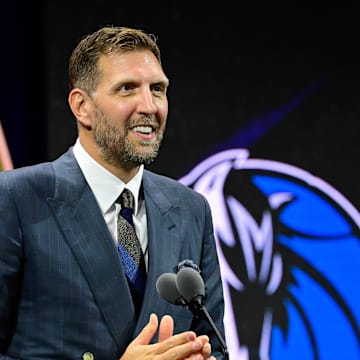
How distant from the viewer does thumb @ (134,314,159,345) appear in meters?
1.86

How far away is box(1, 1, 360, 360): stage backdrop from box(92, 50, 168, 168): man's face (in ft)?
5.03

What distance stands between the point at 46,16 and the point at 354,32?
4.41 ft

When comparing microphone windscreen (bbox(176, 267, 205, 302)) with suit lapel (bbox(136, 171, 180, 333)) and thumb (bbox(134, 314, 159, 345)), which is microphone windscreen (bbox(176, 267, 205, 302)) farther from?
suit lapel (bbox(136, 171, 180, 333))

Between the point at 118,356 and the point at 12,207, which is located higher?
the point at 12,207

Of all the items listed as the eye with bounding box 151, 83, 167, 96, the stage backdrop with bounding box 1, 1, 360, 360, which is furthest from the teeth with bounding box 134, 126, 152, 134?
the stage backdrop with bounding box 1, 1, 360, 360

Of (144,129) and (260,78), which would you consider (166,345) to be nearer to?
(144,129)

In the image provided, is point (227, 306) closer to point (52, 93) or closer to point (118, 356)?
point (52, 93)

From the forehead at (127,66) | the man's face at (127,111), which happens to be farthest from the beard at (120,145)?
the forehead at (127,66)

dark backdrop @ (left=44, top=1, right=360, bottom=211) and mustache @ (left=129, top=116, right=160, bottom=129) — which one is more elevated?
dark backdrop @ (left=44, top=1, right=360, bottom=211)

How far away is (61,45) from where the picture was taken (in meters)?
3.62

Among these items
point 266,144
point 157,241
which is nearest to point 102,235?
point 157,241

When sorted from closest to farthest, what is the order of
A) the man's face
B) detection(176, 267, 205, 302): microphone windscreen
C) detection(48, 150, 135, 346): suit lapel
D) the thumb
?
detection(176, 267, 205, 302): microphone windscreen < the thumb < detection(48, 150, 135, 346): suit lapel < the man's face

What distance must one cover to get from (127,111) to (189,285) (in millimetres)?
551

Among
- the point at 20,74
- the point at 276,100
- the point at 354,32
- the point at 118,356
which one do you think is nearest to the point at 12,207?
the point at 118,356
